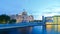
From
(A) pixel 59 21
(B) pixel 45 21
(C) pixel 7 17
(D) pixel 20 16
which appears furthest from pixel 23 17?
(A) pixel 59 21

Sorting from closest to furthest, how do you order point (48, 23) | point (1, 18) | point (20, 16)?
point (1, 18)
point (20, 16)
point (48, 23)

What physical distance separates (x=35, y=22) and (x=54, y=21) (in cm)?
860

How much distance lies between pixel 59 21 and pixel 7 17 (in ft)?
51.1

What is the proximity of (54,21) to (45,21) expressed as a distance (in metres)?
1.89

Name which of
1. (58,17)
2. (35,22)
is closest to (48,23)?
(58,17)

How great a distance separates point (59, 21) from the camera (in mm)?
31188

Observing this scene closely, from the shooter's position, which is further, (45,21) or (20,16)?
(45,21)

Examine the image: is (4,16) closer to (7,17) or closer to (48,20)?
(7,17)

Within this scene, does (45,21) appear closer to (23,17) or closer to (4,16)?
(23,17)

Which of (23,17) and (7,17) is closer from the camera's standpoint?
(7,17)

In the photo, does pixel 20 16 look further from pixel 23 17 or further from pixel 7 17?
pixel 7 17

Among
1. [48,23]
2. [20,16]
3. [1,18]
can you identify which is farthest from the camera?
[48,23]

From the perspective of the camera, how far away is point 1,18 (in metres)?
16.8

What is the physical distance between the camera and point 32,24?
23109mm
